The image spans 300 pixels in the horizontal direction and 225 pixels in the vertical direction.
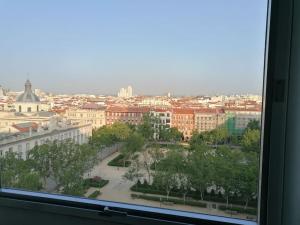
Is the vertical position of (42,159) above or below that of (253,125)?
below

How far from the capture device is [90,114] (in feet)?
4.58

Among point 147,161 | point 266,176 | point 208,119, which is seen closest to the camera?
point 266,176

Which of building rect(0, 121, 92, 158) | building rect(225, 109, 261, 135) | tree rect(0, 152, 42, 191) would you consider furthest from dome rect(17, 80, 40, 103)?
building rect(225, 109, 261, 135)

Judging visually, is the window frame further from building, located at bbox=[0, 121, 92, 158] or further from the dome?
the dome

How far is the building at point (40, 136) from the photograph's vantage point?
1429 millimetres

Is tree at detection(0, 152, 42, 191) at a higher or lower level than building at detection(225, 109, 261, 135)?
lower

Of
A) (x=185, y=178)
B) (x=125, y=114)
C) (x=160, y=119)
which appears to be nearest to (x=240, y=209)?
(x=185, y=178)

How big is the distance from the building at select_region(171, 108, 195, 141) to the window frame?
0.27m

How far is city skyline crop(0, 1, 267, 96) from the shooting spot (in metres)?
1.20

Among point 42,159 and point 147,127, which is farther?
point 42,159

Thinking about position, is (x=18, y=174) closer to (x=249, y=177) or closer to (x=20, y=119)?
(x=20, y=119)

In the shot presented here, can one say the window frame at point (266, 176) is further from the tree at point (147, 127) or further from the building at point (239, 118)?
the tree at point (147, 127)

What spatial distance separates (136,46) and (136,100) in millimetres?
217

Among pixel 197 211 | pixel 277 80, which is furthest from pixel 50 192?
pixel 277 80
